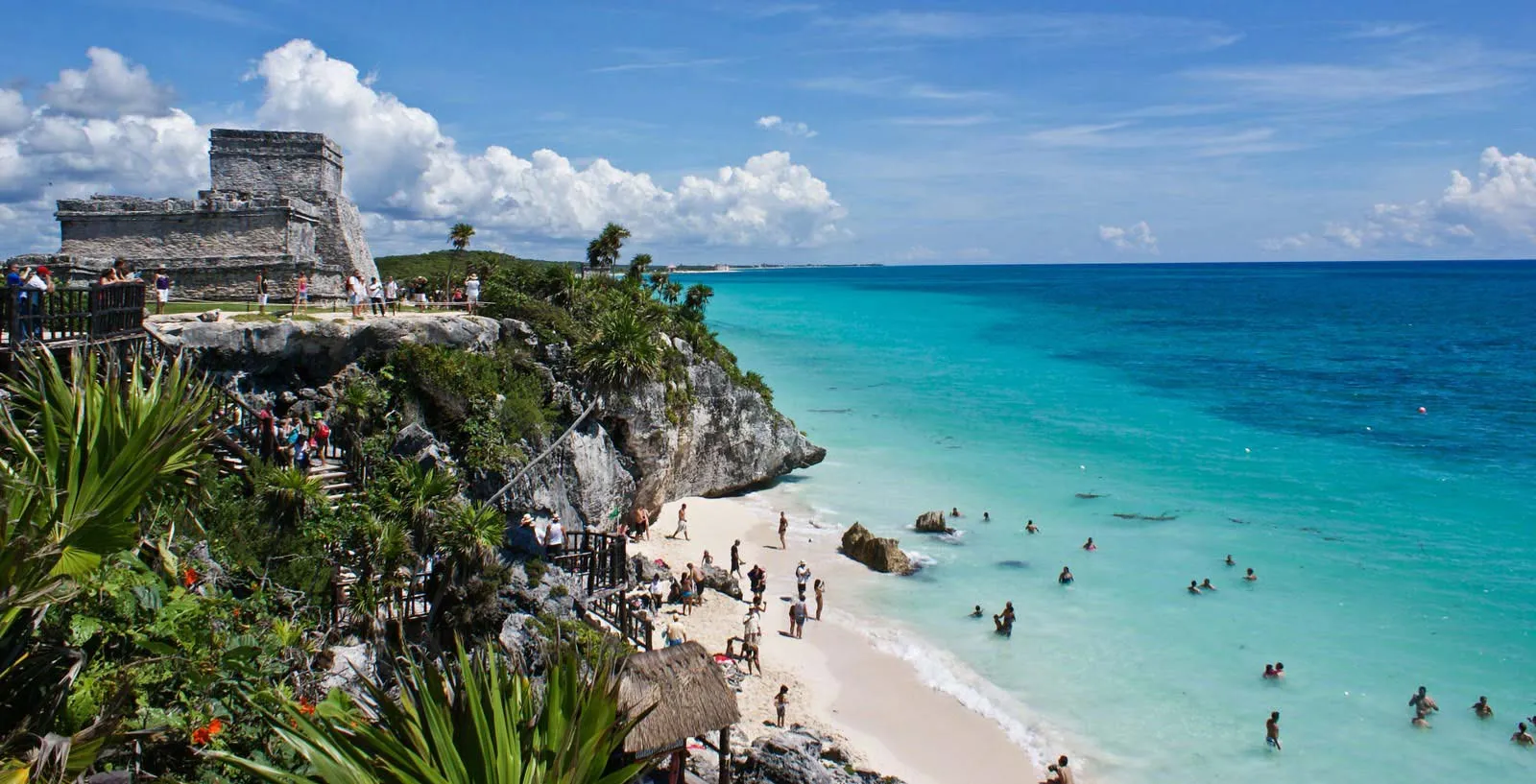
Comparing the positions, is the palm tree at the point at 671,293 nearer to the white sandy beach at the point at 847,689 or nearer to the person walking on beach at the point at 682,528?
the person walking on beach at the point at 682,528

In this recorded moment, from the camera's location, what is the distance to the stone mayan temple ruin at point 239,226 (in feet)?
71.4

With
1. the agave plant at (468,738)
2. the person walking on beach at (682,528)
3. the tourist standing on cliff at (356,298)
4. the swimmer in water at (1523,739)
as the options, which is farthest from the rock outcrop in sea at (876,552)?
the agave plant at (468,738)

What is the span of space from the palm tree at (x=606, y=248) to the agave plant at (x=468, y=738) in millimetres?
27487

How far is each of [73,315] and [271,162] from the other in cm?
1298

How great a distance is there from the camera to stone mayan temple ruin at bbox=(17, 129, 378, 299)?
21.8m

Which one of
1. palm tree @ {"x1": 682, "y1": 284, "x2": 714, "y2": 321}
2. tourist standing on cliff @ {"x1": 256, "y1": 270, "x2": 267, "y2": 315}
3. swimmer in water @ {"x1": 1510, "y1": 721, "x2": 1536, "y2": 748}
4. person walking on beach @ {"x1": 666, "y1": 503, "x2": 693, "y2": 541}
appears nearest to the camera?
swimmer in water @ {"x1": 1510, "y1": 721, "x2": 1536, "y2": 748}

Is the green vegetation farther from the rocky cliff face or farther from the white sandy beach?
the white sandy beach

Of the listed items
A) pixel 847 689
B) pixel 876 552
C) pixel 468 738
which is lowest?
pixel 847 689

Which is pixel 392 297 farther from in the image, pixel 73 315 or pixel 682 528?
pixel 73 315

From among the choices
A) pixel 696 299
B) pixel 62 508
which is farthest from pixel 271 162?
pixel 62 508

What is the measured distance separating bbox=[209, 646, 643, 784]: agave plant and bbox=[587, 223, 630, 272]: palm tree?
2749 centimetres

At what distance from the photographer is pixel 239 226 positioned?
74.5 ft

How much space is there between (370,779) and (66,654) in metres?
2.99

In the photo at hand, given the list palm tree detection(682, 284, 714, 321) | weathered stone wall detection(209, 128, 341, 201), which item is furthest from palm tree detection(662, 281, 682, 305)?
weathered stone wall detection(209, 128, 341, 201)
